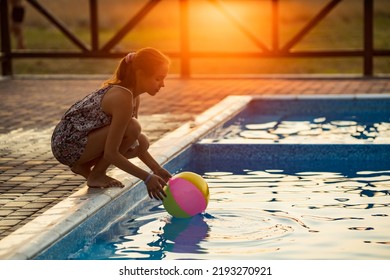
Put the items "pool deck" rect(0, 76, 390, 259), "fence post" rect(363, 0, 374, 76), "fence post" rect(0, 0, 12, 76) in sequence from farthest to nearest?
"fence post" rect(0, 0, 12, 76), "fence post" rect(363, 0, 374, 76), "pool deck" rect(0, 76, 390, 259)

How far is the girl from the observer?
5.52m

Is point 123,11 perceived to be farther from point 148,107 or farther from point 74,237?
point 74,237

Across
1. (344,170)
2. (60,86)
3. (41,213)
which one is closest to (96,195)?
(41,213)

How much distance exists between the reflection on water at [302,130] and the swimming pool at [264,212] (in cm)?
20

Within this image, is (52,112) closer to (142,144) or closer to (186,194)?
(142,144)

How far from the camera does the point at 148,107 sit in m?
10.3

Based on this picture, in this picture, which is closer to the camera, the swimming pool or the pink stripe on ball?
the swimming pool

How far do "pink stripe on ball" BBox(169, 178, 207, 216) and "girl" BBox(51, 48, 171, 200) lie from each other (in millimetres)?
82

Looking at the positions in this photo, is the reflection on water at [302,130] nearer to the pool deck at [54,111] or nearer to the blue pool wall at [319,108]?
the blue pool wall at [319,108]

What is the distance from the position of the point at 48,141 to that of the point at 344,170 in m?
2.38

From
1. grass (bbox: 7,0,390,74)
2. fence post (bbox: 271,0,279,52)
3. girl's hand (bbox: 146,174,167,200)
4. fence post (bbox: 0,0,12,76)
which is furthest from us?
grass (bbox: 7,0,390,74)

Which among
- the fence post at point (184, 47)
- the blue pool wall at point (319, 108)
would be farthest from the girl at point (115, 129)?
the fence post at point (184, 47)

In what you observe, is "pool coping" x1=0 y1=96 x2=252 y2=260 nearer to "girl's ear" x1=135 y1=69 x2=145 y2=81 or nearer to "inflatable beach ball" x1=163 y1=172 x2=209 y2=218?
"inflatable beach ball" x1=163 y1=172 x2=209 y2=218

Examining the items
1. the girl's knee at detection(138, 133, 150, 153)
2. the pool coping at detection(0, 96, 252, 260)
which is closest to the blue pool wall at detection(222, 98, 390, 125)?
the pool coping at detection(0, 96, 252, 260)
